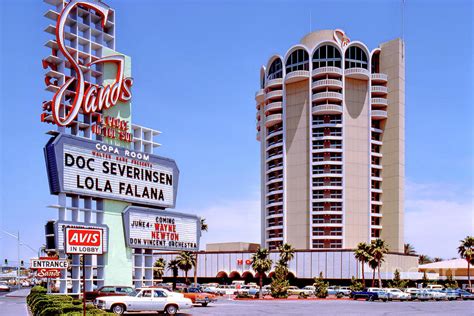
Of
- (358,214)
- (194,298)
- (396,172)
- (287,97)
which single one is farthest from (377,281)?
(194,298)

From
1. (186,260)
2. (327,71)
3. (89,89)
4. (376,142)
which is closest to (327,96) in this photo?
(327,71)

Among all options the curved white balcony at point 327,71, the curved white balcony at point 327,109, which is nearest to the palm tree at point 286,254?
the curved white balcony at point 327,109

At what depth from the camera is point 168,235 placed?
172 ft

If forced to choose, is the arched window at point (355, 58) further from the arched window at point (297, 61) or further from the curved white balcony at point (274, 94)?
the curved white balcony at point (274, 94)

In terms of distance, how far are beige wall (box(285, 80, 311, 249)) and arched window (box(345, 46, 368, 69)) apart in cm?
985

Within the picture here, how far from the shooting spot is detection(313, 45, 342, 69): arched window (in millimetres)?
117375

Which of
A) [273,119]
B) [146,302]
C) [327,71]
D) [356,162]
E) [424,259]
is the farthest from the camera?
[424,259]

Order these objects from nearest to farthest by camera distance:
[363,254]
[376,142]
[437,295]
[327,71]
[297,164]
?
[437,295] < [363,254] < [327,71] < [297,164] < [376,142]

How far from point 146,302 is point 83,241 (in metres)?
14.6

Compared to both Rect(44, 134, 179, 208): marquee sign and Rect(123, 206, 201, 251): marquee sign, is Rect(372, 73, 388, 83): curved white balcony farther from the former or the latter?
Rect(44, 134, 179, 208): marquee sign

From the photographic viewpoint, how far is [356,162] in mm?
115500

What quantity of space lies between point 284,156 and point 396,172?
74.7 ft

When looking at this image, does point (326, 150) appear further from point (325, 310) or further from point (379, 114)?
point (325, 310)

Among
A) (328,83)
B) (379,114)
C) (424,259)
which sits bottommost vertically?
(424,259)
